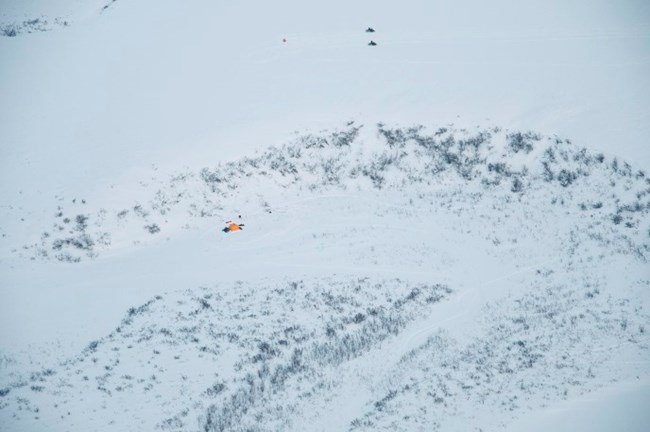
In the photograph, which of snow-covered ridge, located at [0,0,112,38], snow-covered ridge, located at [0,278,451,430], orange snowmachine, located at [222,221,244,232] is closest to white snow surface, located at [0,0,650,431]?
snow-covered ridge, located at [0,278,451,430]

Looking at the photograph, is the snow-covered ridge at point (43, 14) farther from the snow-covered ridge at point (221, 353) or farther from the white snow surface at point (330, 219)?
the snow-covered ridge at point (221, 353)

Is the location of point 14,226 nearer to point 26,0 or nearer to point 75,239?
point 75,239

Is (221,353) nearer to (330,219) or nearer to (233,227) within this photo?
(233,227)

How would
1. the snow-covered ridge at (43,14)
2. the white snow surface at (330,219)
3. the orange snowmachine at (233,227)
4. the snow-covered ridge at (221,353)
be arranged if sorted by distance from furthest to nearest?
the snow-covered ridge at (43,14)
the orange snowmachine at (233,227)
the white snow surface at (330,219)
the snow-covered ridge at (221,353)

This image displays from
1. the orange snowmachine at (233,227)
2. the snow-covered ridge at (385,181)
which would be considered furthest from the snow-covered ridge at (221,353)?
the snow-covered ridge at (385,181)

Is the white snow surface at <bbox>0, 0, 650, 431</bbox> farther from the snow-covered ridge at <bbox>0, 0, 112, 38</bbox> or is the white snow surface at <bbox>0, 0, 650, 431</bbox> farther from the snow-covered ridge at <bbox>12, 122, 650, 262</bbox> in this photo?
the snow-covered ridge at <bbox>0, 0, 112, 38</bbox>

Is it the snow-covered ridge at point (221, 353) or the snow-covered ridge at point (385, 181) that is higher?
the snow-covered ridge at point (385, 181)

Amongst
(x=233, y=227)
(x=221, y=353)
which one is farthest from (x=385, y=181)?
(x=221, y=353)

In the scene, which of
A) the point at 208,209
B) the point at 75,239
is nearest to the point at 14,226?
the point at 75,239
